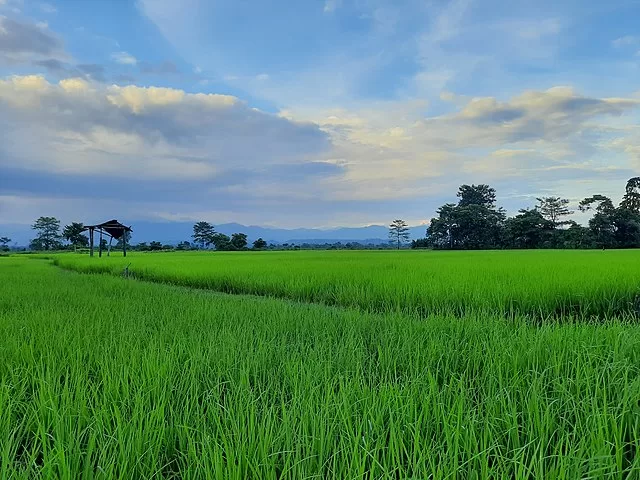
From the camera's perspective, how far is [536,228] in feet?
129

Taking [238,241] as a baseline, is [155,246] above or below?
below

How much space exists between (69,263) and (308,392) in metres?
18.5

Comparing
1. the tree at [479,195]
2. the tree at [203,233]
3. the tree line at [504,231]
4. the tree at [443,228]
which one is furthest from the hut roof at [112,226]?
the tree at [479,195]

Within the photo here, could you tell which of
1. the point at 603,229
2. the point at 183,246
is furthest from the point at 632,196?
the point at 183,246

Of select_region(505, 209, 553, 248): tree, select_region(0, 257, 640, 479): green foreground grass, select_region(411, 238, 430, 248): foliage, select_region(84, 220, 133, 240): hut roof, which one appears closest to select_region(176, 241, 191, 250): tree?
select_region(84, 220, 133, 240): hut roof

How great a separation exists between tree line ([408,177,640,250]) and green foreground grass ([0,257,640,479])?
132 feet

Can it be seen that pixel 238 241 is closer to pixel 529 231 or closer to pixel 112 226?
pixel 112 226

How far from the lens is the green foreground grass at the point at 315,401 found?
4.36 ft

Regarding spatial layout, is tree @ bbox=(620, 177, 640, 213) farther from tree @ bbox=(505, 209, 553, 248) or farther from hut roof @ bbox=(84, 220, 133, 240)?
hut roof @ bbox=(84, 220, 133, 240)

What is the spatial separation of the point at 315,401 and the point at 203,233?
55.1m

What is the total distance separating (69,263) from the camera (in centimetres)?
1683

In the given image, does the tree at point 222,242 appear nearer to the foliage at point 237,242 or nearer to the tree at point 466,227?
the foliage at point 237,242

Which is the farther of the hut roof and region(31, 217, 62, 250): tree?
region(31, 217, 62, 250): tree

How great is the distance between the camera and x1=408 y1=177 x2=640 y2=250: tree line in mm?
36344
